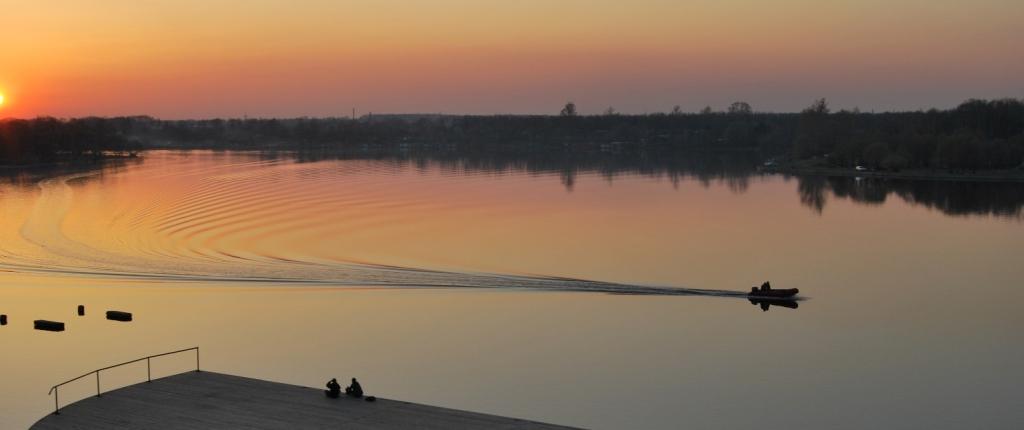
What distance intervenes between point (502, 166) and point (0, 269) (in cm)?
6770

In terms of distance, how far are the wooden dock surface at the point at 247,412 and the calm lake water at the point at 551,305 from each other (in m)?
2.43

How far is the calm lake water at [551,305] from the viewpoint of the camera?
62.2 ft

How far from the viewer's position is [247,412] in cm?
1567

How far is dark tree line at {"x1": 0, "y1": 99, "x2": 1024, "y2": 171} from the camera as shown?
8400 centimetres

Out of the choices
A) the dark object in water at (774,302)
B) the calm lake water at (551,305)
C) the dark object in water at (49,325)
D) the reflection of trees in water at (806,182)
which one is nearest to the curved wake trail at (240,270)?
the calm lake water at (551,305)

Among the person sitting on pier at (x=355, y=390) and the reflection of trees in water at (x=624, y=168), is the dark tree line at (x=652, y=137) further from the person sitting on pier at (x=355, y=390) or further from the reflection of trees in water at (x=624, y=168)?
the person sitting on pier at (x=355, y=390)

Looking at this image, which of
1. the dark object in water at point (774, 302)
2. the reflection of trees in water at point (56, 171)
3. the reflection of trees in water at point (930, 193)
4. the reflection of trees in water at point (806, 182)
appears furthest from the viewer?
the reflection of trees in water at point (56, 171)

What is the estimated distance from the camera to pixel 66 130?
355ft

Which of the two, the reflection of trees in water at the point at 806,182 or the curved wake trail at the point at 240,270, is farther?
the reflection of trees in water at the point at 806,182

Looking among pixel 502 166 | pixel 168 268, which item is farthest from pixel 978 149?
pixel 168 268

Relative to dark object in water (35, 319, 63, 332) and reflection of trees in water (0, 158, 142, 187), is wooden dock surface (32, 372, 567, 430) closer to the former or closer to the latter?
dark object in water (35, 319, 63, 332)

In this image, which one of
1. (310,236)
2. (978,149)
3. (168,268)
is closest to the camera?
(168,268)

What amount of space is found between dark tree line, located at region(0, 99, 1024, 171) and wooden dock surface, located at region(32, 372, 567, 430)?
243ft

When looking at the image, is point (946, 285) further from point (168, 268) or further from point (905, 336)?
point (168, 268)
